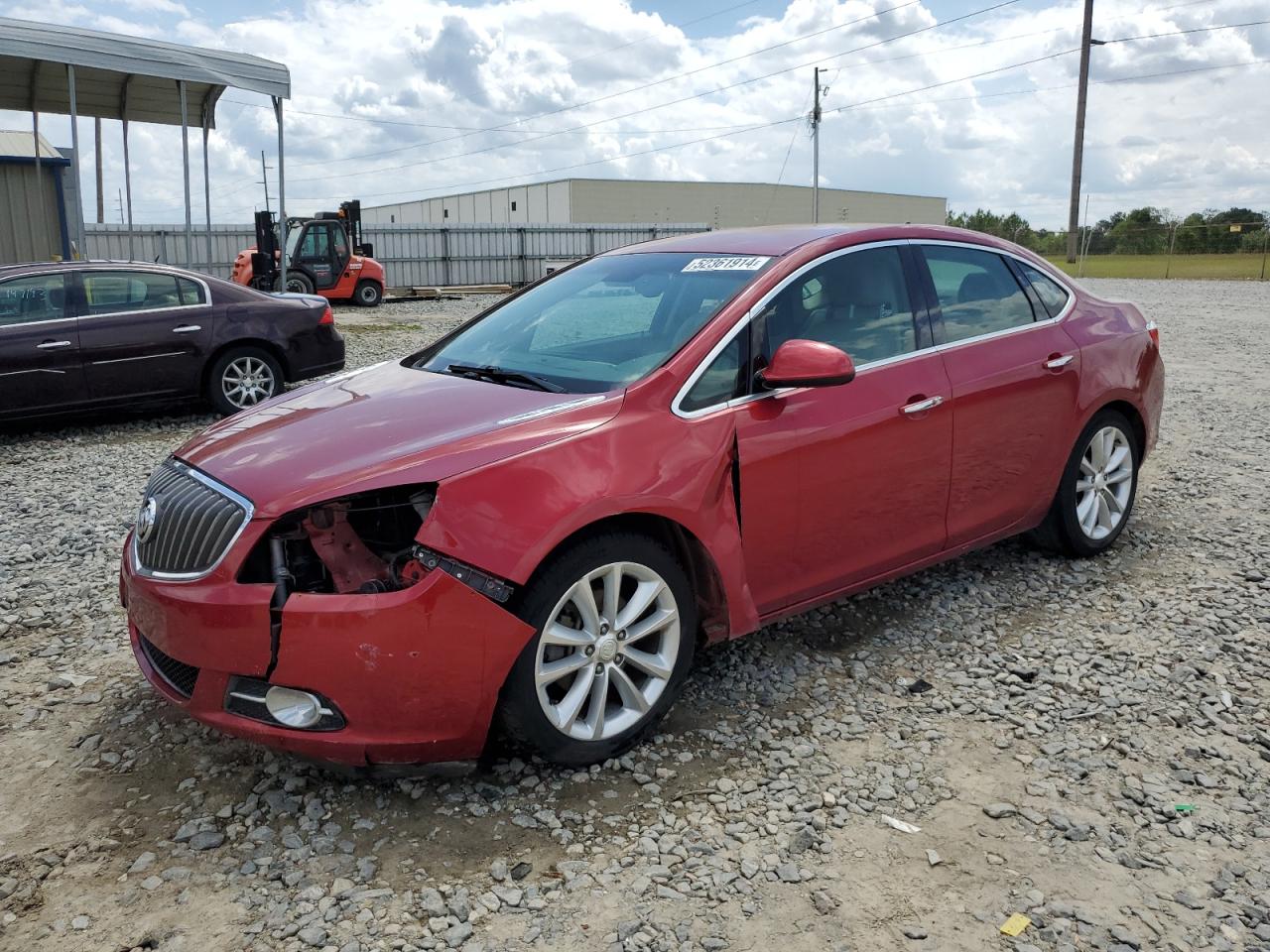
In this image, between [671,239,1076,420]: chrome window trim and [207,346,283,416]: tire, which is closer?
[671,239,1076,420]: chrome window trim

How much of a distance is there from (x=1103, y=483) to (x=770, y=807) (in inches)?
115

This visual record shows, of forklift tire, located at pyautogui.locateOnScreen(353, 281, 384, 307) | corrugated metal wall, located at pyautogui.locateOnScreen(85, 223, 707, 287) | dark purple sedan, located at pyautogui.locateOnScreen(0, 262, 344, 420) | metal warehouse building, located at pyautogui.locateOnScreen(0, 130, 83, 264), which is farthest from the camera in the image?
corrugated metal wall, located at pyautogui.locateOnScreen(85, 223, 707, 287)

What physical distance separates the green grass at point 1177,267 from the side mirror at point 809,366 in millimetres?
34032

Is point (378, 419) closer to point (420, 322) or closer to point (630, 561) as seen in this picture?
point (630, 561)

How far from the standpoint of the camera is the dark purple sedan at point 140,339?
8.47 meters

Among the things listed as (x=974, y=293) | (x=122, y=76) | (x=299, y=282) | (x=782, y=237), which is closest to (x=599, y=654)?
(x=782, y=237)

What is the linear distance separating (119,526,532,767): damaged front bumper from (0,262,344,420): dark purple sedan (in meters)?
6.53

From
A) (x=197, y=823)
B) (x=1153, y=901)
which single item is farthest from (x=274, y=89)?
(x=1153, y=901)

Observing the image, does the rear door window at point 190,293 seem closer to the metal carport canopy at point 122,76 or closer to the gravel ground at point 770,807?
the gravel ground at point 770,807

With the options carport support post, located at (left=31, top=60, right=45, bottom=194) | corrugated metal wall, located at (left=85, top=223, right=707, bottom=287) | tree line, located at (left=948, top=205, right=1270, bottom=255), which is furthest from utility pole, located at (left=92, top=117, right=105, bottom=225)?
tree line, located at (left=948, top=205, right=1270, bottom=255)

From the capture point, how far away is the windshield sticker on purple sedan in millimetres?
3904

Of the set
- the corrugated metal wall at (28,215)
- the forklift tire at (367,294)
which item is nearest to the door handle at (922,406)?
the corrugated metal wall at (28,215)

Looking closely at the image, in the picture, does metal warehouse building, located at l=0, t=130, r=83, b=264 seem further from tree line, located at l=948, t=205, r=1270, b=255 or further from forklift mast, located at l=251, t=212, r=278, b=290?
tree line, located at l=948, t=205, r=1270, b=255

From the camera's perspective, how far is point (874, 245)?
4207 millimetres
